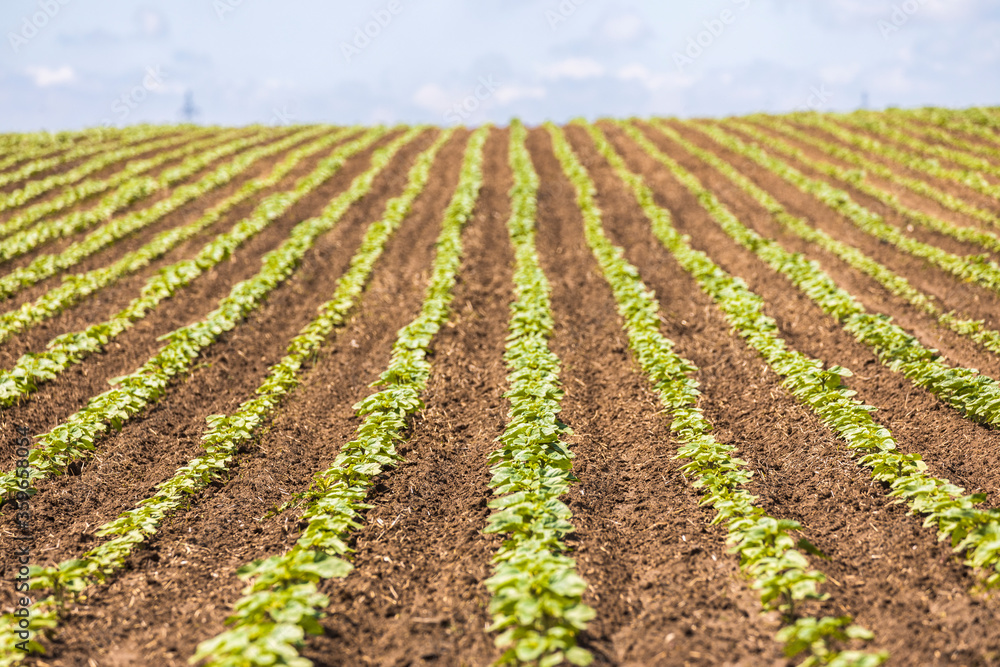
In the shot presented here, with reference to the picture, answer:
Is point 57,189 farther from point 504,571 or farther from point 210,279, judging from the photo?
point 504,571

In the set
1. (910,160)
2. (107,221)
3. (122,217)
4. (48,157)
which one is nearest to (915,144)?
(910,160)

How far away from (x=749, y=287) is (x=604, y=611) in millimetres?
9855

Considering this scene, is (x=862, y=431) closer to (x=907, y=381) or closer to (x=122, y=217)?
(x=907, y=381)

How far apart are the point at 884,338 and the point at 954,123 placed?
29297 millimetres

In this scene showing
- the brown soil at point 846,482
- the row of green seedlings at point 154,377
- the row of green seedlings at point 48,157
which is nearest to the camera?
the brown soil at point 846,482

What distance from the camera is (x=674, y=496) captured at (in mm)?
6320

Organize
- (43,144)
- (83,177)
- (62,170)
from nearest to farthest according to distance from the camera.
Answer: (83,177) < (62,170) < (43,144)

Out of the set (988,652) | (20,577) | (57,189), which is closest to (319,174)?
(57,189)

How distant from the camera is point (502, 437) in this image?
23.2 feet

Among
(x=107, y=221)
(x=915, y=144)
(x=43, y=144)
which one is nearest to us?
(x=107, y=221)

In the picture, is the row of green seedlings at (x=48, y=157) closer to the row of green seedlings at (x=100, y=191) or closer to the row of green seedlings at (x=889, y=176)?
the row of green seedlings at (x=100, y=191)

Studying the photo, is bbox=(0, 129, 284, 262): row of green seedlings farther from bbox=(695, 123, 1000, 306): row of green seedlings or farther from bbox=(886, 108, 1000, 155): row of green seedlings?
bbox=(886, 108, 1000, 155): row of green seedlings

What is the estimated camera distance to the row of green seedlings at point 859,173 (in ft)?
52.3

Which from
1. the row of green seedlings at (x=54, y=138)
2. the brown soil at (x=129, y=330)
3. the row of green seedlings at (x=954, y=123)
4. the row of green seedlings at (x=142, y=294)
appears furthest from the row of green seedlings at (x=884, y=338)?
the row of green seedlings at (x=54, y=138)
